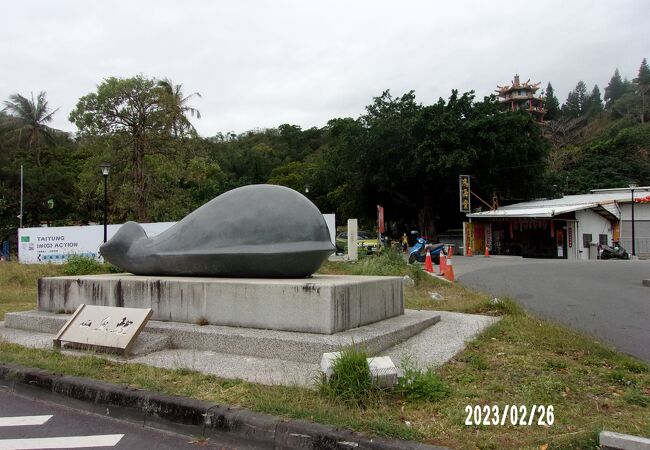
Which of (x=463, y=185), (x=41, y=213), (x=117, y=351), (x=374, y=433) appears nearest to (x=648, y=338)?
(x=374, y=433)

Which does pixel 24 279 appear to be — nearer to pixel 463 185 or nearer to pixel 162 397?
pixel 162 397

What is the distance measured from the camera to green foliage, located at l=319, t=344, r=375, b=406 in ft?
13.0

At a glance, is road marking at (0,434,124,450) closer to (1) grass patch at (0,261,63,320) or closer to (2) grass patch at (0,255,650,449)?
(2) grass patch at (0,255,650,449)

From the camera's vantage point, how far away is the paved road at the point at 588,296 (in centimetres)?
706

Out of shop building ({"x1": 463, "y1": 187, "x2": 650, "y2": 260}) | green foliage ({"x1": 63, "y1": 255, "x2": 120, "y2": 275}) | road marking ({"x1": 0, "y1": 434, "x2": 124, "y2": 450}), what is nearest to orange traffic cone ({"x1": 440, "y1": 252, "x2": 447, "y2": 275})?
green foliage ({"x1": 63, "y1": 255, "x2": 120, "y2": 275})

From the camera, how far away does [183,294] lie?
6672 millimetres

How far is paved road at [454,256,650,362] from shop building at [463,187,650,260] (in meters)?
12.0

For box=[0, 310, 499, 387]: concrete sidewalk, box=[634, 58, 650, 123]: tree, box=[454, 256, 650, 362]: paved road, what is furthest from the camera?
box=[634, 58, 650, 123]: tree

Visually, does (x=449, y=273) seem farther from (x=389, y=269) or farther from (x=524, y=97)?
(x=524, y=97)

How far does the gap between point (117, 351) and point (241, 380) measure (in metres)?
2.07

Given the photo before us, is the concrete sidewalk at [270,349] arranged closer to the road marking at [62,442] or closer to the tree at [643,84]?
the road marking at [62,442]

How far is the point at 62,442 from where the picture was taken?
3.88m

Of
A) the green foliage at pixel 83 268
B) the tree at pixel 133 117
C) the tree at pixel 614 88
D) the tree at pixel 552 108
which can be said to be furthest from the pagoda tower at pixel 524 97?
the green foliage at pixel 83 268

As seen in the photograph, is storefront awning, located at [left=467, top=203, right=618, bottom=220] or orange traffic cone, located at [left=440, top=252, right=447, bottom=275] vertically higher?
storefront awning, located at [left=467, top=203, right=618, bottom=220]
